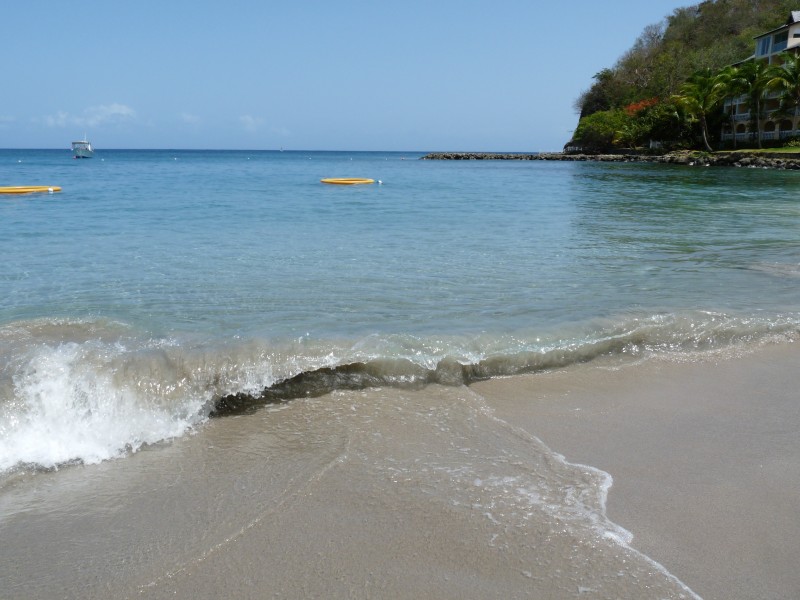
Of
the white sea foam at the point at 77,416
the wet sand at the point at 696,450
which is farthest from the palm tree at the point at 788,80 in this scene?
the white sea foam at the point at 77,416

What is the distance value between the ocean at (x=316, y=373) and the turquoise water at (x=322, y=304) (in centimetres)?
3

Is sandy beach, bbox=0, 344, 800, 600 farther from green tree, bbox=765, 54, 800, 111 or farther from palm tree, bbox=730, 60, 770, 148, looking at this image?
palm tree, bbox=730, 60, 770, 148

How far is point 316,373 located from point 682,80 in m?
82.0

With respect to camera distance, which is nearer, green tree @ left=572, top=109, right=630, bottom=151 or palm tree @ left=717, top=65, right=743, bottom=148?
palm tree @ left=717, top=65, right=743, bottom=148

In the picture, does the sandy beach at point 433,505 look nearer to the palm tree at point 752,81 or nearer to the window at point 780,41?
the palm tree at point 752,81

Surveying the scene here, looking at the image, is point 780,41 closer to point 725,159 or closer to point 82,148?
point 725,159

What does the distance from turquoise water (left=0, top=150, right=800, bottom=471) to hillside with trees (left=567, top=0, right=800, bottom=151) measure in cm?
4780

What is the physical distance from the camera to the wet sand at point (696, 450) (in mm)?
3238

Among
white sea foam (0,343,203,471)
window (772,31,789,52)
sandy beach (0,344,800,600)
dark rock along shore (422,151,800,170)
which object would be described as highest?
window (772,31,789,52)

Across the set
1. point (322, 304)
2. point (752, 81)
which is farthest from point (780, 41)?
point (322, 304)

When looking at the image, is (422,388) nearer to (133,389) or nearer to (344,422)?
(344,422)

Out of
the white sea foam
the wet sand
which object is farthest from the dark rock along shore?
the white sea foam

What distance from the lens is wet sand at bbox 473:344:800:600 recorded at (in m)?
3.24

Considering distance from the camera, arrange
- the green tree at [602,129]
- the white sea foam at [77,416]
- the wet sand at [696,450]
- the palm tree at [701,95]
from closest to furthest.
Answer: the wet sand at [696,450] → the white sea foam at [77,416] → the palm tree at [701,95] → the green tree at [602,129]
